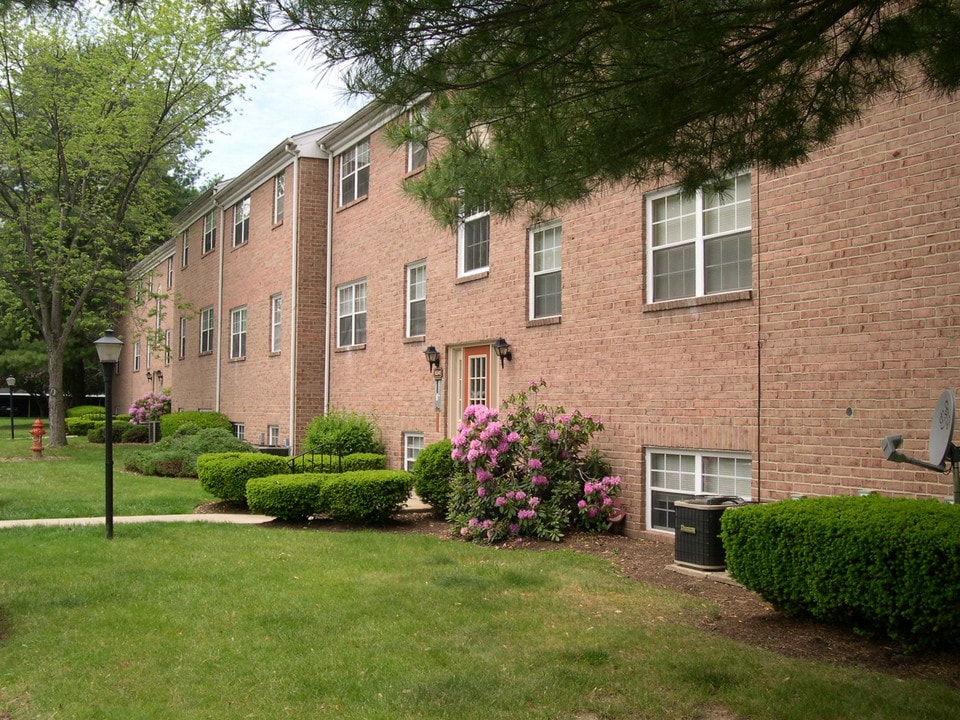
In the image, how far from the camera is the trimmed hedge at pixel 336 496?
11.5 metres

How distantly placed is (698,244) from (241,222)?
17.9 metres

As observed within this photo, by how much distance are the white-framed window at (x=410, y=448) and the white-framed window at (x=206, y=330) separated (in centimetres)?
1324

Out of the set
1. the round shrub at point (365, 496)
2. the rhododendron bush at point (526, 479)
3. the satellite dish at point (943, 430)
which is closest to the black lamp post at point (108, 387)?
the round shrub at point (365, 496)

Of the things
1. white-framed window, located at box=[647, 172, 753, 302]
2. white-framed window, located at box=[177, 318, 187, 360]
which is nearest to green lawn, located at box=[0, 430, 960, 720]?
white-framed window, located at box=[647, 172, 753, 302]

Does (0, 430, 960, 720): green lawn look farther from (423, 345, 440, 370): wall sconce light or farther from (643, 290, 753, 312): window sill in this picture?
(423, 345, 440, 370): wall sconce light

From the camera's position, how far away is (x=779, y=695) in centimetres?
488

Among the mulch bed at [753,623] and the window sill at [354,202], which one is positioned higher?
the window sill at [354,202]

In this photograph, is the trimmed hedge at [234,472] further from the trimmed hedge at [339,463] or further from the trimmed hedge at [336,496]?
the trimmed hedge at [336,496]

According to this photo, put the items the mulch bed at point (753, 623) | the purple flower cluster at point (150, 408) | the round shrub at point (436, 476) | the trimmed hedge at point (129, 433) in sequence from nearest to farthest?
the mulch bed at point (753, 623), the round shrub at point (436, 476), the purple flower cluster at point (150, 408), the trimmed hedge at point (129, 433)

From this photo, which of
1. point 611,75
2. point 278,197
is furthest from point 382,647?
point 278,197

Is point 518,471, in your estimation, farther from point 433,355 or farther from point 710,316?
point 433,355

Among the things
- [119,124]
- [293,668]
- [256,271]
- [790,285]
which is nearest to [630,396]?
[790,285]

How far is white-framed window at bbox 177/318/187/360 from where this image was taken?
30328mm

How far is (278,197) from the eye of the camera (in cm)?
2181
